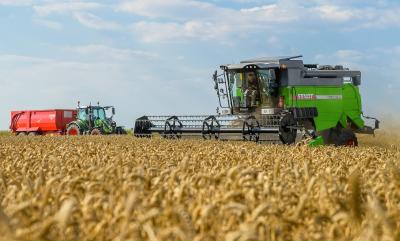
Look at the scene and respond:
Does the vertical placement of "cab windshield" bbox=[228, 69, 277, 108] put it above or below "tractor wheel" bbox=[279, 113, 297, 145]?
above

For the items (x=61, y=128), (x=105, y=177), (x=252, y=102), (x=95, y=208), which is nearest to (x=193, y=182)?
(x=105, y=177)

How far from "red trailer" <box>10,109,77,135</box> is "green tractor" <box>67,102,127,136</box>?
196cm

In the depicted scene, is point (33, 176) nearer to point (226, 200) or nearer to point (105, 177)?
point (105, 177)

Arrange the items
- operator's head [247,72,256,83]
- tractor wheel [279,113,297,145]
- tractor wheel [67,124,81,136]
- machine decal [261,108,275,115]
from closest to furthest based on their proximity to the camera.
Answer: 1. tractor wheel [279,113,297,145]
2. machine decal [261,108,275,115]
3. operator's head [247,72,256,83]
4. tractor wheel [67,124,81,136]

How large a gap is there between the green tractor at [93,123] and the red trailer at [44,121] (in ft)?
6.44

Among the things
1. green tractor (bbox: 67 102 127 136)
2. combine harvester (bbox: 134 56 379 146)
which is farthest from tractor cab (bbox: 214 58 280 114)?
green tractor (bbox: 67 102 127 136)

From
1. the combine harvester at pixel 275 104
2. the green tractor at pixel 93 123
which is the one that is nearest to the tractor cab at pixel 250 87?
the combine harvester at pixel 275 104

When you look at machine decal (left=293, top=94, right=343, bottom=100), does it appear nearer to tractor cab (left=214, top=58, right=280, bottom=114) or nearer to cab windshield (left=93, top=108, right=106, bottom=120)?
tractor cab (left=214, top=58, right=280, bottom=114)

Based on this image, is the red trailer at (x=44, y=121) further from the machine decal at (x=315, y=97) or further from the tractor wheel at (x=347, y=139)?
the tractor wheel at (x=347, y=139)

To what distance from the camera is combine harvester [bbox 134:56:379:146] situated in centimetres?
2073

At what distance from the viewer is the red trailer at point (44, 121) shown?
38.0 meters

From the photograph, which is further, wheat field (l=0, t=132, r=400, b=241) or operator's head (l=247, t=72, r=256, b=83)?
operator's head (l=247, t=72, r=256, b=83)

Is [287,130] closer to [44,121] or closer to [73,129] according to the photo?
[73,129]

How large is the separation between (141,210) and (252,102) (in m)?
18.0
